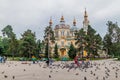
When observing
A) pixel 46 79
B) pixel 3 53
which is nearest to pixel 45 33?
pixel 3 53

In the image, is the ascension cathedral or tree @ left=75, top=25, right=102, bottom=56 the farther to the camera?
the ascension cathedral

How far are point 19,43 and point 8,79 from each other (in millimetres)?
54619

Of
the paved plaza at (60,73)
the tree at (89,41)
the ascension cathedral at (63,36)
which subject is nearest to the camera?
the paved plaza at (60,73)

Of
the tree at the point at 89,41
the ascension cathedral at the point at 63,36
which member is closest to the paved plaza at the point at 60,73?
the tree at the point at 89,41

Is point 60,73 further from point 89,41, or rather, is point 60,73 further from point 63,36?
point 63,36

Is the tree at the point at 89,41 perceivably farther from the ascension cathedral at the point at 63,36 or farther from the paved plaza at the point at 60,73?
the paved plaza at the point at 60,73

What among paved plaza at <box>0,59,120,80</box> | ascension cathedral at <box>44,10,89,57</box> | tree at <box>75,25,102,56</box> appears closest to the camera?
paved plaza at <box>0,59,120,80</box>

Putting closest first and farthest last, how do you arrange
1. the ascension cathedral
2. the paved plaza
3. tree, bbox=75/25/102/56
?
1. the paved plaza
2. tree, bbox=75/25/102/56
3. the ascension cathedral

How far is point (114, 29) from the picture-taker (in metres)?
76.9

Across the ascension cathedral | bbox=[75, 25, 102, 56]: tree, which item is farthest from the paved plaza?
the ascension cathedral

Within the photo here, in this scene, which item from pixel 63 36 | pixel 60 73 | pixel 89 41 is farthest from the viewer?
pixel 63 36

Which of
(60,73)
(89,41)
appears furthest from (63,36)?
(60,73)

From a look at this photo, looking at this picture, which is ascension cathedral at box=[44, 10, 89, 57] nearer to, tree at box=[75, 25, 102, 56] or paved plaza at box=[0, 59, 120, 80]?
tree at box=[75, 25, 102, 56]

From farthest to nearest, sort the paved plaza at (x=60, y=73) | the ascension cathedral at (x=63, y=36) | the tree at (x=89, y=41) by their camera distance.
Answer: the ascension cathedral at (x=63, y=36) → the tree at (x=89, y=41) → the paved plaza at (x=60, y=73)
